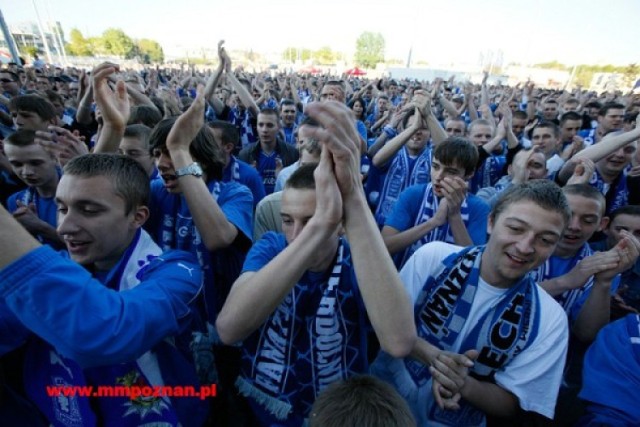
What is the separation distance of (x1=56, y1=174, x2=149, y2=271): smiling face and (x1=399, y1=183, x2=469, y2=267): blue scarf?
2143 millimetres

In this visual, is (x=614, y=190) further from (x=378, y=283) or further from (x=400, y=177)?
(x=378, y=283)

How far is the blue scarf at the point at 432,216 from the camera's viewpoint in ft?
9.03

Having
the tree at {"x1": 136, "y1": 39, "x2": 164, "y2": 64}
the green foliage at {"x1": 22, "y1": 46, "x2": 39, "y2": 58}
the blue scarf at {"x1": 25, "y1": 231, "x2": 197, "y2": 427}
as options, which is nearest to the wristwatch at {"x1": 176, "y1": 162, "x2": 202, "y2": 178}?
the blue scarf at {"x1": 25, "y1": 231, "x2": 197, "y2": 427}

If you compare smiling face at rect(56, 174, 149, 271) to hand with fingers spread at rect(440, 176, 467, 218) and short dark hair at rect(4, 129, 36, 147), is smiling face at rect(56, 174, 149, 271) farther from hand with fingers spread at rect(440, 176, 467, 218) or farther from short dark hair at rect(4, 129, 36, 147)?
hand with fingers spread at rect(440, 176, 467, 218)

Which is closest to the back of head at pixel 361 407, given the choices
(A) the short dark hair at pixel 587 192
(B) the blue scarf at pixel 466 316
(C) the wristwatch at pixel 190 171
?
(B) the blue scarf at pixel 466 316

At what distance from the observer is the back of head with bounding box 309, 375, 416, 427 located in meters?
1.15

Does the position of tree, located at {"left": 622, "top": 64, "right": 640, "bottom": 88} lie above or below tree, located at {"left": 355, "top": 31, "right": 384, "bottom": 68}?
below

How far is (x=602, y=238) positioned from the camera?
3473 mm

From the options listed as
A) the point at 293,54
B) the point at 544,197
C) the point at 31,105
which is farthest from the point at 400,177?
the point at 293,54

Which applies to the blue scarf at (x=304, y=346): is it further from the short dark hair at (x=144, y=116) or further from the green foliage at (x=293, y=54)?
the green foliage at (x=293, y=54)

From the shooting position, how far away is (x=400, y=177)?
4535mm

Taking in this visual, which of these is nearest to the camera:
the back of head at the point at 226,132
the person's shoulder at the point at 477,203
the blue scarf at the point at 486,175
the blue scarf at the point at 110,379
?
the blue scarf at the point at 110,379

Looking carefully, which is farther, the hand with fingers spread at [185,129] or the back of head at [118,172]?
the hand with fingers spread at [185,129]

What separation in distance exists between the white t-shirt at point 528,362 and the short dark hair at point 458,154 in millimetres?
1235
